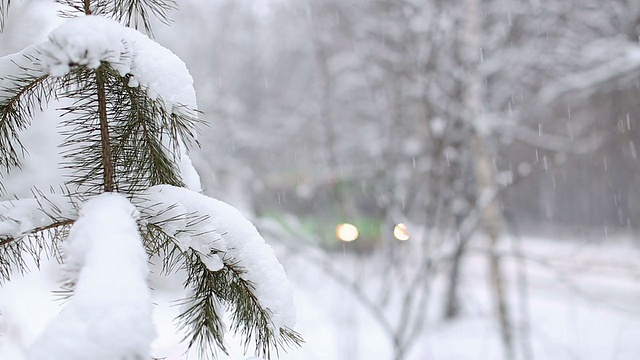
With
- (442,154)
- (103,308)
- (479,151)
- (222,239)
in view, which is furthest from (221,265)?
(479,151)

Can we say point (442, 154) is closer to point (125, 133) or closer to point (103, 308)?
point (125, 133)

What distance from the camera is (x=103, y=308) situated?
0.72 metres

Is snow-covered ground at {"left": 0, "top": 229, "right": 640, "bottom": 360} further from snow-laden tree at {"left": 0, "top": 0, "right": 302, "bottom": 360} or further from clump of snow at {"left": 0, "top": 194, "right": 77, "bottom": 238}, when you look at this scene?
clump of snow at {"left": 0, "top": 194, "right": 77, "bottom": 238}

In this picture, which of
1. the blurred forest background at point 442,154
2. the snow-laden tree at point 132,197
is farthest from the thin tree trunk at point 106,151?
the blurred forest background at point 442,154

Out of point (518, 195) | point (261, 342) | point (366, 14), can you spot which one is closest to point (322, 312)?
point (366, 14)

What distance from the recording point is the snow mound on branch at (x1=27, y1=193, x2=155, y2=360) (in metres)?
0.70

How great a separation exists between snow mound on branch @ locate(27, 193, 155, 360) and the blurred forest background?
2504 millimetres

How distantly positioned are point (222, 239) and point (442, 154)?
16.0 ft

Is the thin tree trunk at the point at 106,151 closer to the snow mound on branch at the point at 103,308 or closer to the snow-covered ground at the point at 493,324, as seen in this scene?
the snow mound on branch at the point at 103,308

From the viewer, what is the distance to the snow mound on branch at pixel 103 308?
700mm

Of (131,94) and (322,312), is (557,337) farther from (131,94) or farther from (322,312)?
(131,94)

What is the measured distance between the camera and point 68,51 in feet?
2.73

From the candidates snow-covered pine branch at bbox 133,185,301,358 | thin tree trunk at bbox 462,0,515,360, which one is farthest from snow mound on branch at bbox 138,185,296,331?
thin tree trunk at bbox 462,0,515,360

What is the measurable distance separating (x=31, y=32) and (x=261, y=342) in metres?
2.80
